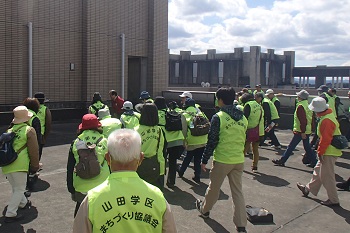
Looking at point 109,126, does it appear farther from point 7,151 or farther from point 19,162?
point 7,151

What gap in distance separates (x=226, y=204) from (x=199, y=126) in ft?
5.84

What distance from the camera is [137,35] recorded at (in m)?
19.3

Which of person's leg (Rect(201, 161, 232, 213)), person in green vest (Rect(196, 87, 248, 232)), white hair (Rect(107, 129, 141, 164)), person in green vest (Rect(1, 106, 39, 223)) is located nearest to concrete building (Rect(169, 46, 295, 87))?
person in green vest (Rect(196, 87, 248, 232))

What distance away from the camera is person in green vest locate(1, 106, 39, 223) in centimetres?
557

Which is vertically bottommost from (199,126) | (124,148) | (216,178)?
(216,178)

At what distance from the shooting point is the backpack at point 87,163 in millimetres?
4336

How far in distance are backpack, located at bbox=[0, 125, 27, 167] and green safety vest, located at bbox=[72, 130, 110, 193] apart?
1373mm

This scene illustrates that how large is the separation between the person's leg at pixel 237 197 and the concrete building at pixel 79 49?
12.1 meters

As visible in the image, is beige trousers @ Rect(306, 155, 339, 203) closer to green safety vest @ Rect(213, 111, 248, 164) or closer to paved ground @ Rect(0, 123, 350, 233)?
paved ground @ Rect(0, 123, 350, 233)

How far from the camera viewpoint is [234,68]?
37.5 meters

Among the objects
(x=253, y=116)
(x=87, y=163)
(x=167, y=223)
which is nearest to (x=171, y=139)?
(x=253, y=116)

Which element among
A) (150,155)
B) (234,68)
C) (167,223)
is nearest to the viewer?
(167,223)

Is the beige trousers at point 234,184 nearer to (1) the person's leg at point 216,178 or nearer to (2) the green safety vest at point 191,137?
(1) the person's leg at point 216,178

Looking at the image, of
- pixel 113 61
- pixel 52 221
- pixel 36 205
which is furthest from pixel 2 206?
pixel 113 61
